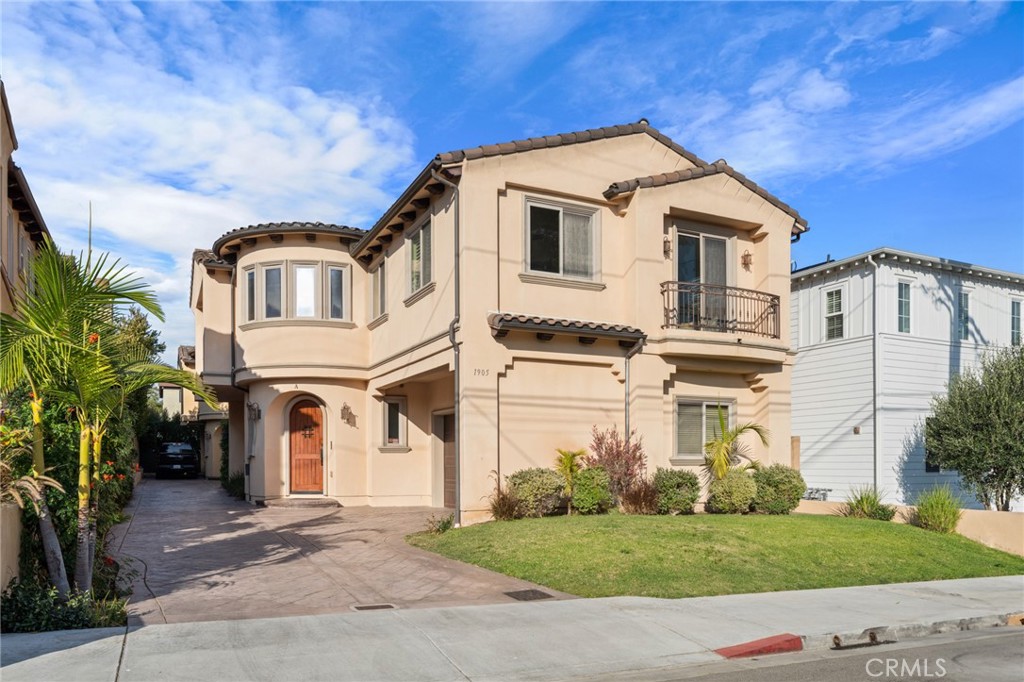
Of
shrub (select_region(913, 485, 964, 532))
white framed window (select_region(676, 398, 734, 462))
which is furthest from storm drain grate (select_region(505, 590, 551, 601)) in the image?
shrub (select_region(913, 485, 964, 532))

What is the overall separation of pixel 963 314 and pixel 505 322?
17334 mm

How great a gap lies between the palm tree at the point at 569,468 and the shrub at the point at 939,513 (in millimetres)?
7071

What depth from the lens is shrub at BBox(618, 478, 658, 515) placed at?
15844 millimetres

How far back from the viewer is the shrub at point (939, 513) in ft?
53.4

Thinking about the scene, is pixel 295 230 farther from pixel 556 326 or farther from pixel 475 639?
pixel 475 639

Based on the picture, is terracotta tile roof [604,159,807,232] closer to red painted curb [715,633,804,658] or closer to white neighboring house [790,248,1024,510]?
white neighboring house [790,248,1024,510]

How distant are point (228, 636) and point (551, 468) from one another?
349 inches

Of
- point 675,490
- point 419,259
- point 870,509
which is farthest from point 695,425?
point 419,259

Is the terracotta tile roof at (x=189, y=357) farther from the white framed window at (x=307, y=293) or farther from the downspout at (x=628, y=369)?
the downspout at (x=628, y=369)

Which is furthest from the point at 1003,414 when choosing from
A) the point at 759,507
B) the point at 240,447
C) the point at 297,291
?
the point at 240,447

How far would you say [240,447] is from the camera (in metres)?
25.3

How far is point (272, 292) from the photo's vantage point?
20.8m

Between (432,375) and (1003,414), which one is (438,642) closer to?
(432,375)

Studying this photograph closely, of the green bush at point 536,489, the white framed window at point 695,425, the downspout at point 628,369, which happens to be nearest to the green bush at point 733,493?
the white framed window at point 695,425
